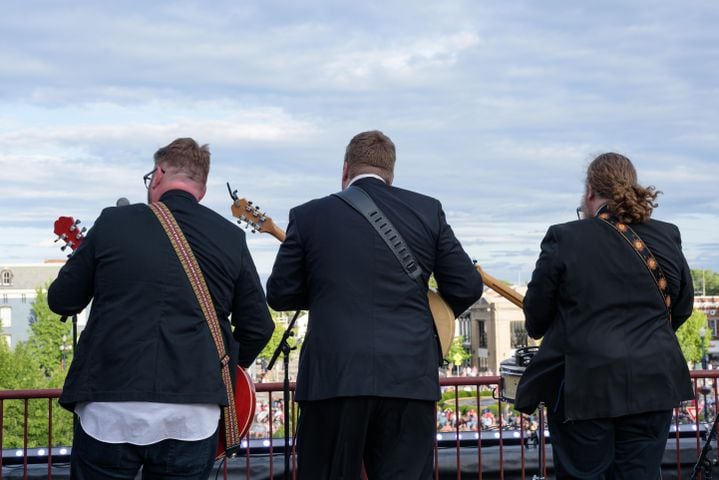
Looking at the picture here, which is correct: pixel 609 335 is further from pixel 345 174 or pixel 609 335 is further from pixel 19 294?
pixel 19 294

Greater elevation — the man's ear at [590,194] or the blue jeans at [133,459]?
the man's ear at [590,194]

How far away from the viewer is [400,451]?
404 cm

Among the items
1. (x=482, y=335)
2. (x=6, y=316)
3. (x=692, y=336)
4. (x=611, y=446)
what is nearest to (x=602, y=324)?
(x=611, y=446)

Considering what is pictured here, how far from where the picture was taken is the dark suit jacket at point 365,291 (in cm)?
395

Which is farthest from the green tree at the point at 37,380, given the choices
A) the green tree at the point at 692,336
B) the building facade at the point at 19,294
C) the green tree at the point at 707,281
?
the green tree at the point at 707,281

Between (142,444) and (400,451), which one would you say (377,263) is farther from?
(142,444)

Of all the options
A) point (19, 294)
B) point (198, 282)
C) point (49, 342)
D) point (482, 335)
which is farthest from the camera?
point (482, 335)

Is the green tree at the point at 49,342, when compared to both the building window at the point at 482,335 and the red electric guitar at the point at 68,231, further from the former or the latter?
the red electric guitar at the point at 68,231

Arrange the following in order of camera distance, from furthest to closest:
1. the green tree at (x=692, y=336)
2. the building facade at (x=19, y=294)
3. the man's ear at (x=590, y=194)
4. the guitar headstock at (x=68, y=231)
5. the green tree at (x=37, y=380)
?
the building facade at (x=19, y=294), the green tree at (x=692, y=336), the green tree at (x=37, y=380), the guitar headstock at (x=68, y=231), the man's ear at (x=590, y=194)

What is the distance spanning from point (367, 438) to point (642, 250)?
5.36 feet

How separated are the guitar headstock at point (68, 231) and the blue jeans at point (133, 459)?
192 centimetres

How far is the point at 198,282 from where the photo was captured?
3.94m

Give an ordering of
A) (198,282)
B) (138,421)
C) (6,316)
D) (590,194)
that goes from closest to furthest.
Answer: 1. (138,421)
2. (198,282)
3. (590,194)
4. (6,316)

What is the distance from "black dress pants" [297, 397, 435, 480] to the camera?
4.00 metres
